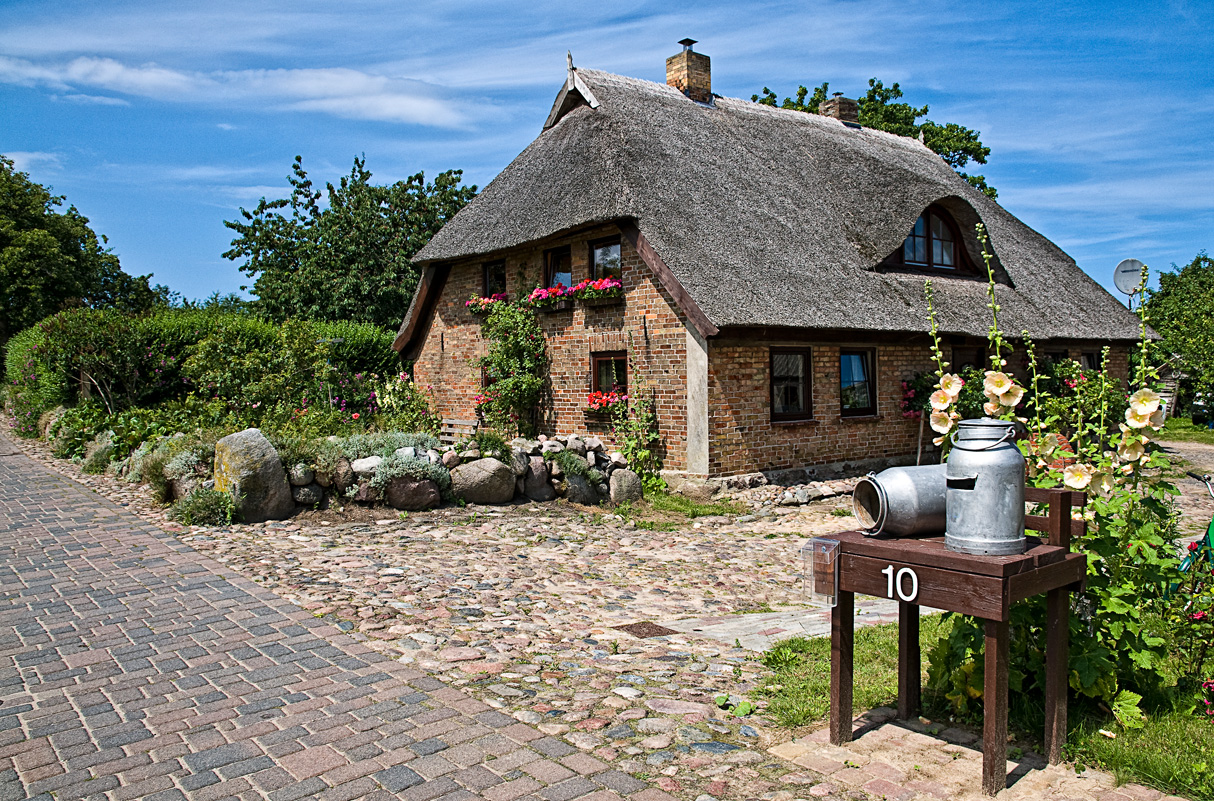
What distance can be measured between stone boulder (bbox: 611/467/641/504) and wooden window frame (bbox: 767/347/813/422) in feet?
8.08

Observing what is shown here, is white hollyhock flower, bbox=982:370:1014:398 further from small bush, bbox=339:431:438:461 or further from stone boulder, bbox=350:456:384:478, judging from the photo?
small bush, bbox=339:431:438:461

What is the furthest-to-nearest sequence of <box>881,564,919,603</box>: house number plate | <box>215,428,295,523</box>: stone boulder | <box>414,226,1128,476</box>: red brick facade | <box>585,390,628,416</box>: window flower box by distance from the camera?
<box>585,390,628,416</box>: window flower box
<box>414,226,1128,476</box>: red brick facade
<box>215,428,295,523</box>: stone boulder
<box>881,564,919,603</box>: house number plate

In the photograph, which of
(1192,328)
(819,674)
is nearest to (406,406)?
(819,674)

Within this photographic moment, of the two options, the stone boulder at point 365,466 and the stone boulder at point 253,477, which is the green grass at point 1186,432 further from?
the stone boulder at point 253,477

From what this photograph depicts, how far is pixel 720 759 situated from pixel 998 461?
5.80ft

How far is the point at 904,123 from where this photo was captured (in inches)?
1276

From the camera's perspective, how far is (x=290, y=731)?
4.09m

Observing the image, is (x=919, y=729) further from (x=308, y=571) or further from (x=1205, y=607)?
(x=308, y=571)

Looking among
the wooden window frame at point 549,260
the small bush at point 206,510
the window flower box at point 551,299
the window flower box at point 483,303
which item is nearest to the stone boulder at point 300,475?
the small bush at point 206,510

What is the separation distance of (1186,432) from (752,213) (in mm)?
18152

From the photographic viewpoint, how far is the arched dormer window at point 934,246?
52.4 ft

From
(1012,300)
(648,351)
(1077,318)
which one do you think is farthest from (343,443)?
(1077,318)

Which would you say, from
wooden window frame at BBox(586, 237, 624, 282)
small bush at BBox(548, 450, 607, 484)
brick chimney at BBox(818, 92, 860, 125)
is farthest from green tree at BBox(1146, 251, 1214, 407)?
small bush at BBox(548, 450, 607, 484)

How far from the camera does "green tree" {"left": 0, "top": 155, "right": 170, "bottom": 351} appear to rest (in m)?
34.7
